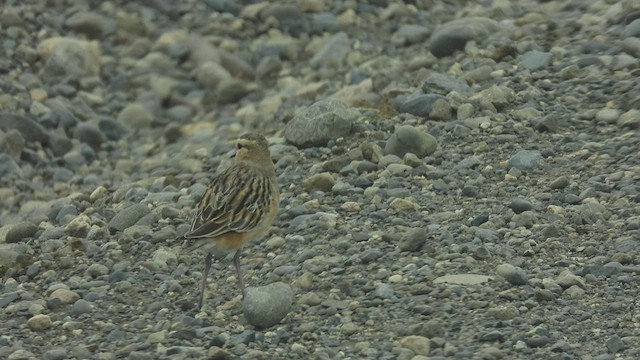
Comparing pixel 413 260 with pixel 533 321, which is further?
pixel 413 260

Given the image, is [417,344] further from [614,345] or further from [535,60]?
[535,60]

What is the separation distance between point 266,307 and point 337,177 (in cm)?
276

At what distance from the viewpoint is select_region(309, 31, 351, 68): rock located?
15.9 m

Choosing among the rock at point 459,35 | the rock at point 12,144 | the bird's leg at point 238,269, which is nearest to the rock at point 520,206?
the bird's leg at point 238,269

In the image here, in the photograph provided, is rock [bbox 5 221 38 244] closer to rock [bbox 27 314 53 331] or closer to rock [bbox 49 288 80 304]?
rock [bbox 49 288 80 304]

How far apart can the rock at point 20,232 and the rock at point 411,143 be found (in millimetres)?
3188

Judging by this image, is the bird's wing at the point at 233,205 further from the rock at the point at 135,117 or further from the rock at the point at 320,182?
the rock at the point at 135,117

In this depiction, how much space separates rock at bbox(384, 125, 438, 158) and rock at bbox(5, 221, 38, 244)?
10.5ft

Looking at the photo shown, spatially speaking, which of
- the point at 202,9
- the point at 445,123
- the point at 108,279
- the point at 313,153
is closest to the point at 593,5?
the point at 445,123

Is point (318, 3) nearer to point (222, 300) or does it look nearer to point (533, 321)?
point (222, 300)

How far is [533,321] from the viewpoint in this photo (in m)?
8.23

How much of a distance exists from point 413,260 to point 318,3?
871 cm

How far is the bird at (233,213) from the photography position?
897 cm

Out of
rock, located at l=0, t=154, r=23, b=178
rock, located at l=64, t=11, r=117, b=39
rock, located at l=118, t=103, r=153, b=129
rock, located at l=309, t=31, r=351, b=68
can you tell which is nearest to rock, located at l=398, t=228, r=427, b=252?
rock, located at l=0, t=154, r=23, b=178
